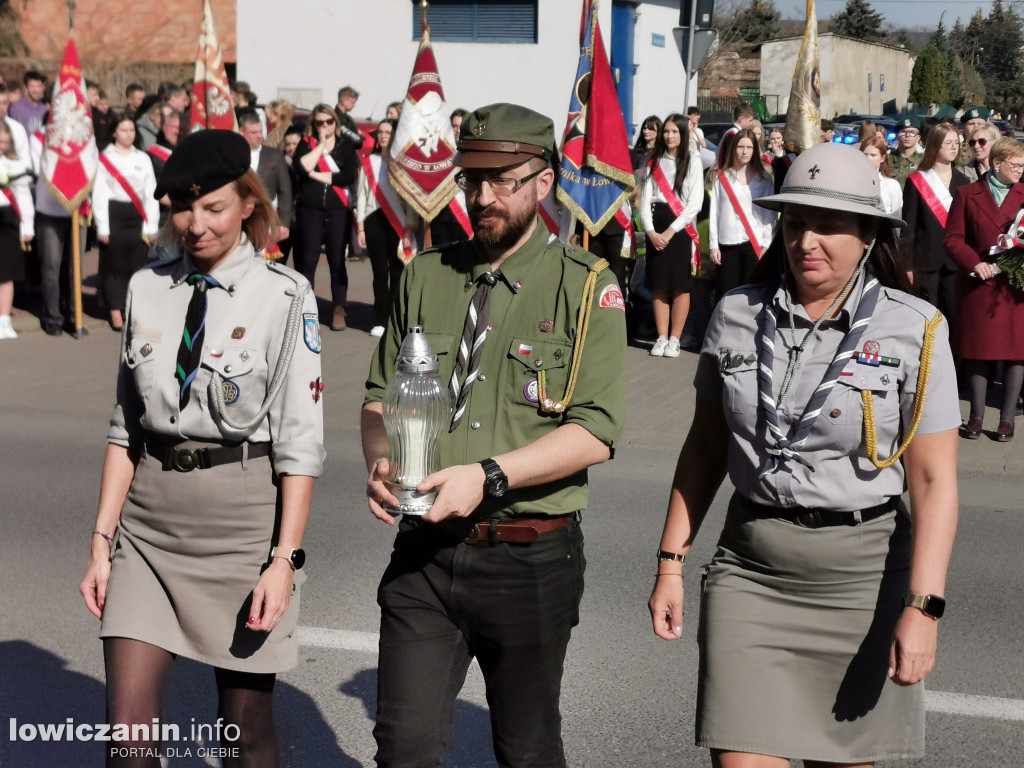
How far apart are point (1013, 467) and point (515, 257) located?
6516 millimetres

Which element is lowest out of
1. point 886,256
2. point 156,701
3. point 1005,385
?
point 1005,385

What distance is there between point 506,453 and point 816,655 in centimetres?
90

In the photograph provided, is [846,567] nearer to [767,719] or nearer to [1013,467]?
[767,719]

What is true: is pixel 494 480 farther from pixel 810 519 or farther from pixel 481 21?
pixel 481 21

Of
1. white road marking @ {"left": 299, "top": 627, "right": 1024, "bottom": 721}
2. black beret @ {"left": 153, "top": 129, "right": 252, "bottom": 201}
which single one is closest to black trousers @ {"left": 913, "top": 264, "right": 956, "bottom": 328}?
white road marking @ {"left": 299, "top": 627, "right": 1024, "bottom": 721}

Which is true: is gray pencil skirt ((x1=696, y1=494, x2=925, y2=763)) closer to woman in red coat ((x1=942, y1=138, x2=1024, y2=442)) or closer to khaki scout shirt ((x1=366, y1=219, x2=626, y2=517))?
khaki scout shirt ((x1=366, y1=219, x2=626, y2=517))

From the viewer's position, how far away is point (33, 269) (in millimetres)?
15492

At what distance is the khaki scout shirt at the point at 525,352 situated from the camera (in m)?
3.41

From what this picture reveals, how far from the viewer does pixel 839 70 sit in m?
61.0

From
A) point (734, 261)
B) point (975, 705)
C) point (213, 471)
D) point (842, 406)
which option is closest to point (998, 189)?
point (734, 261)

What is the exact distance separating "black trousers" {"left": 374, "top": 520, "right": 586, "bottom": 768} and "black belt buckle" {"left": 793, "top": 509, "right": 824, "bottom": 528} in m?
0.60

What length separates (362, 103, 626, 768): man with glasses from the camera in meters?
3.38

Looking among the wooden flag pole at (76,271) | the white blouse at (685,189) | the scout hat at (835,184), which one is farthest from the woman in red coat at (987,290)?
the wooden flag pole at (76,271)

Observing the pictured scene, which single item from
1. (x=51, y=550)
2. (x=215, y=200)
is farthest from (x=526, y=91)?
(x=215, y=200)
